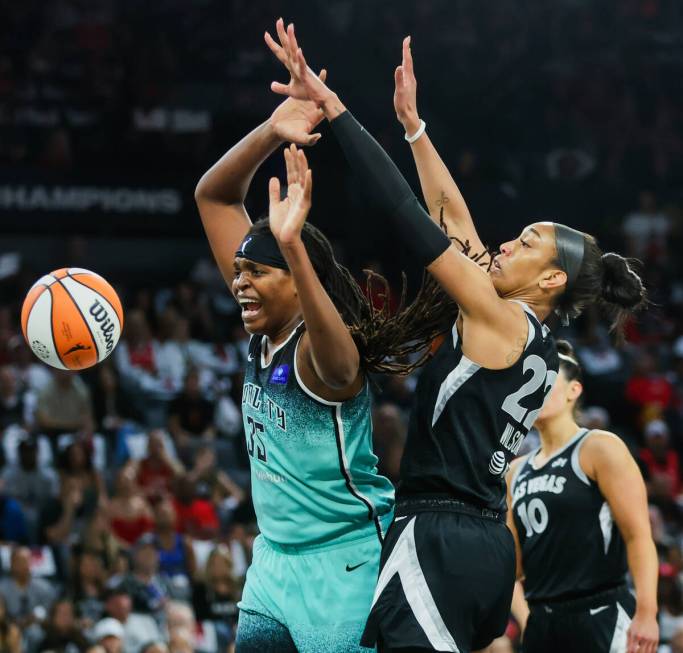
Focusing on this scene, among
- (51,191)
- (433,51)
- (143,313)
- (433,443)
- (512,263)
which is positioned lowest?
(433,443)

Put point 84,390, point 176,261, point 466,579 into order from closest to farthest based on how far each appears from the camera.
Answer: point 466,579 < point 84,390 < point 176,261

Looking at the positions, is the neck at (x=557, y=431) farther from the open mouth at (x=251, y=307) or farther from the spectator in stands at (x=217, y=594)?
the spectator in stands at (x=217, y=594)

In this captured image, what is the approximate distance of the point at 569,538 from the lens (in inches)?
228

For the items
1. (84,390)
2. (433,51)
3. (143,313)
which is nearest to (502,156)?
(433,51)

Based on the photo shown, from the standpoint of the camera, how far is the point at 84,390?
1268 centimetres

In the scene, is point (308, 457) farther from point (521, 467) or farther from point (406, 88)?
point (521, 467)

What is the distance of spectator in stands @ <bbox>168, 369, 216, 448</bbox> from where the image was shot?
1305cm

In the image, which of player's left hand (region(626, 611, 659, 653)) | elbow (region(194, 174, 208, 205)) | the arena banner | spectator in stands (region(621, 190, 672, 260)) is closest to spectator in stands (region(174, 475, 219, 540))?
the arena banner

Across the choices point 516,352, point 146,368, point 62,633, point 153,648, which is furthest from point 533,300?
point 146,368

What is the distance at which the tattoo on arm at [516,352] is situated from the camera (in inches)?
168

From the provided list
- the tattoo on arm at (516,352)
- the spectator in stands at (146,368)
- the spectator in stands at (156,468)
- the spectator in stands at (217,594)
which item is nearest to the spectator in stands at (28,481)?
the spectator in stands at (156,468)

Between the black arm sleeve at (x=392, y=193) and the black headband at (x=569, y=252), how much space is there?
0.60 meters

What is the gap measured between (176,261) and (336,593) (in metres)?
12.9

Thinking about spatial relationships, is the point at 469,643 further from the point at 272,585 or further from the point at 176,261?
the point at 176,261
